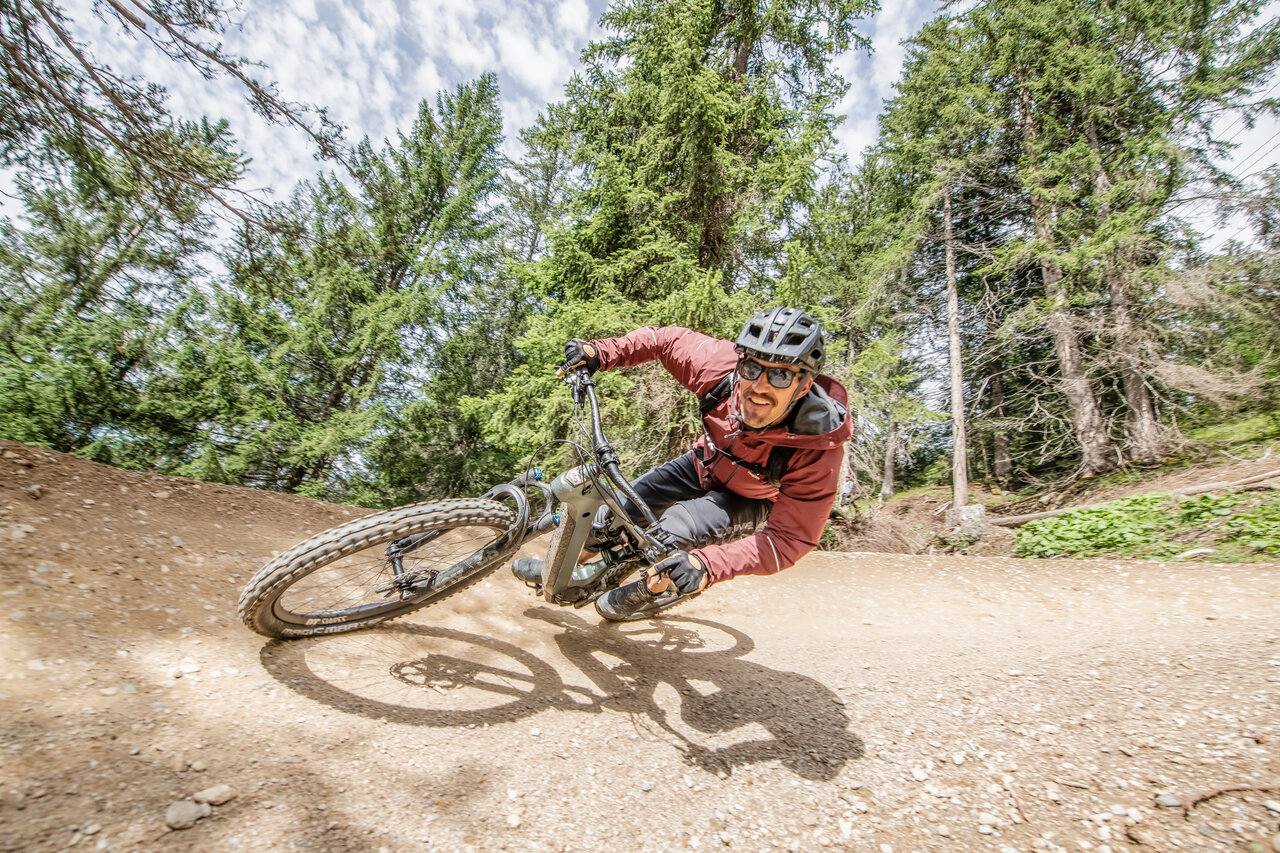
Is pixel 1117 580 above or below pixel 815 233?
below

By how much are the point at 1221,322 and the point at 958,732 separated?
48.3 ft

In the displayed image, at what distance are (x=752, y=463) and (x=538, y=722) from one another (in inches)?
79.0

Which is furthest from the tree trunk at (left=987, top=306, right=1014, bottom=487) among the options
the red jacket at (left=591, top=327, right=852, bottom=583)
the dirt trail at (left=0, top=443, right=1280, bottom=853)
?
the red jacket at (left=591, top=327, right=852, bottom=583)

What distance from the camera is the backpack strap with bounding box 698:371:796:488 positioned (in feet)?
10.3

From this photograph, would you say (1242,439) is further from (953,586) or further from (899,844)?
(899,844)

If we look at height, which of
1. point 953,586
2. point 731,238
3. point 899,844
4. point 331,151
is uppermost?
point 731,238

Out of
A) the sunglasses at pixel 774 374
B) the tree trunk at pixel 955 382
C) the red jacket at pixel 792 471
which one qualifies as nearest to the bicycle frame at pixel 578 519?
the red jacket at pixel 792 471

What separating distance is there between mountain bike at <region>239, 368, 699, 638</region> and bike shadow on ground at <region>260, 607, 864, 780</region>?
0.29 m

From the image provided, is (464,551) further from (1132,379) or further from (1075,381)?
(1132,379)

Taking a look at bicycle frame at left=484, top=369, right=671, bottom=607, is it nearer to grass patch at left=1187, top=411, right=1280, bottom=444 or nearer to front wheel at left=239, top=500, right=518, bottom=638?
front wheel at left=239, top=500, right=518, bottom=638

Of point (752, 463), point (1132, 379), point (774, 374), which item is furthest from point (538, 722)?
point (1132, 379)

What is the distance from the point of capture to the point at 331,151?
5.79 m

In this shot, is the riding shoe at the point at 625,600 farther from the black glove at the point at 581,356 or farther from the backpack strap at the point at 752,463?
the black glove at the point at 581,356

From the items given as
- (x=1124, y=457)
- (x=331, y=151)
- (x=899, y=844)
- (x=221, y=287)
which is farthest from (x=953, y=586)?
(x=221, y=287)
